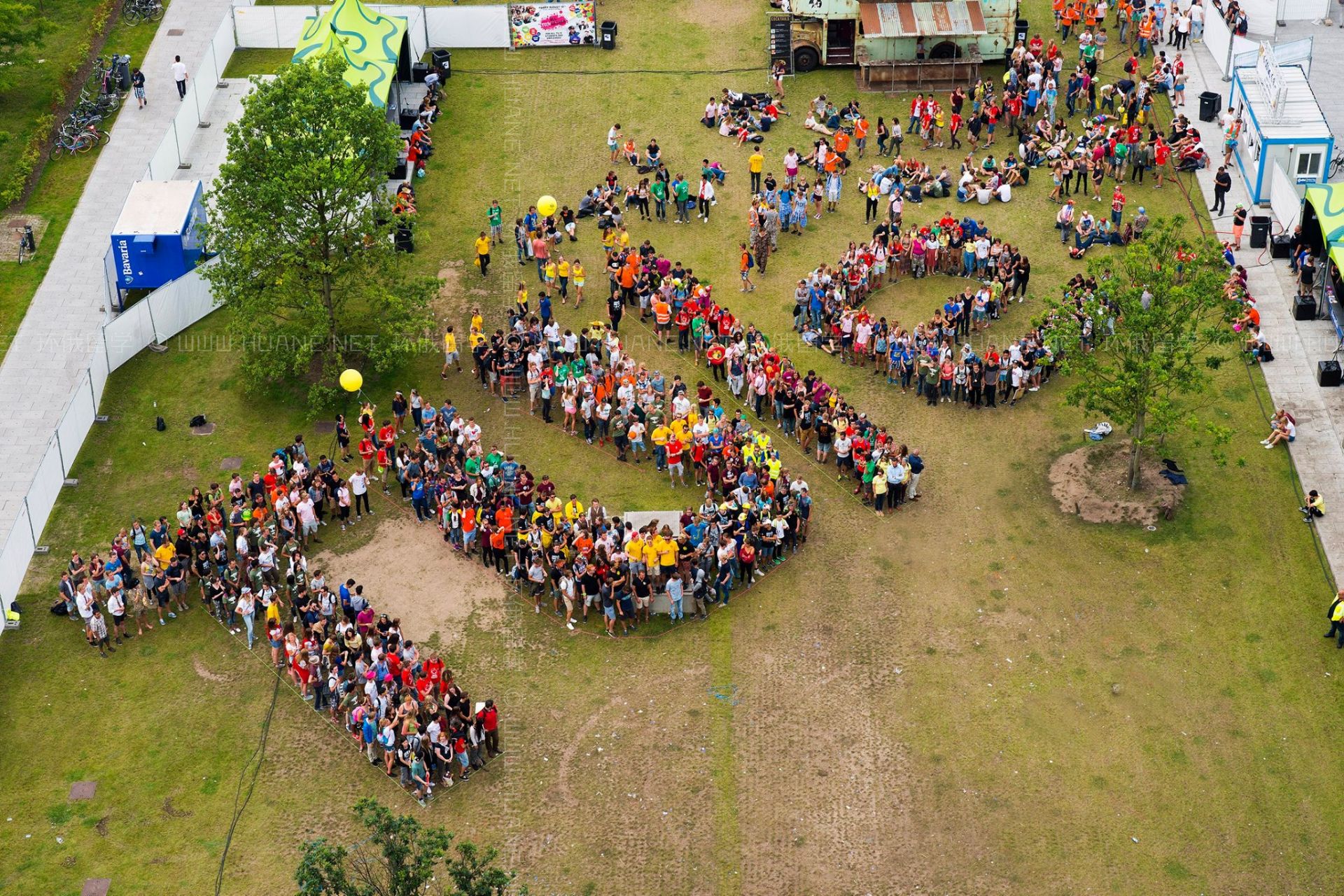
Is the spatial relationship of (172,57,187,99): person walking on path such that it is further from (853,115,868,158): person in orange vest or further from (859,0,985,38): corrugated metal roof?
(859,0,985,38): corrugated metal roof

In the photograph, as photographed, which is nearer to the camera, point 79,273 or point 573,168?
point 79,273

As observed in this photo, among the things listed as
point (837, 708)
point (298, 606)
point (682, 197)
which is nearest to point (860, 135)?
point (682, 197)

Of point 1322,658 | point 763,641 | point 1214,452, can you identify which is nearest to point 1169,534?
point 1214,452

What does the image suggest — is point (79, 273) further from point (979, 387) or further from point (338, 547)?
point (979, 387)

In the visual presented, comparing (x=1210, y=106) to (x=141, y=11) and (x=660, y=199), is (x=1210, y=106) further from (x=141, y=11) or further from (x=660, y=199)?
(x=141, y=11)

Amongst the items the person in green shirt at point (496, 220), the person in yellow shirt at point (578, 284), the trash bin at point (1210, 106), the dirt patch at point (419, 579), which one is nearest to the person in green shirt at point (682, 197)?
the person in yellow shirt at point (578, 284)

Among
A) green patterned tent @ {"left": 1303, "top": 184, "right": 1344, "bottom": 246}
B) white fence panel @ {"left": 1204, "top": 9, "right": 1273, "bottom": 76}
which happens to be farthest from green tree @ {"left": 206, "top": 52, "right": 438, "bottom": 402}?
white fence panel @ {"left": 1204, "top": 9, "right": 1273, "bottom": 76}
